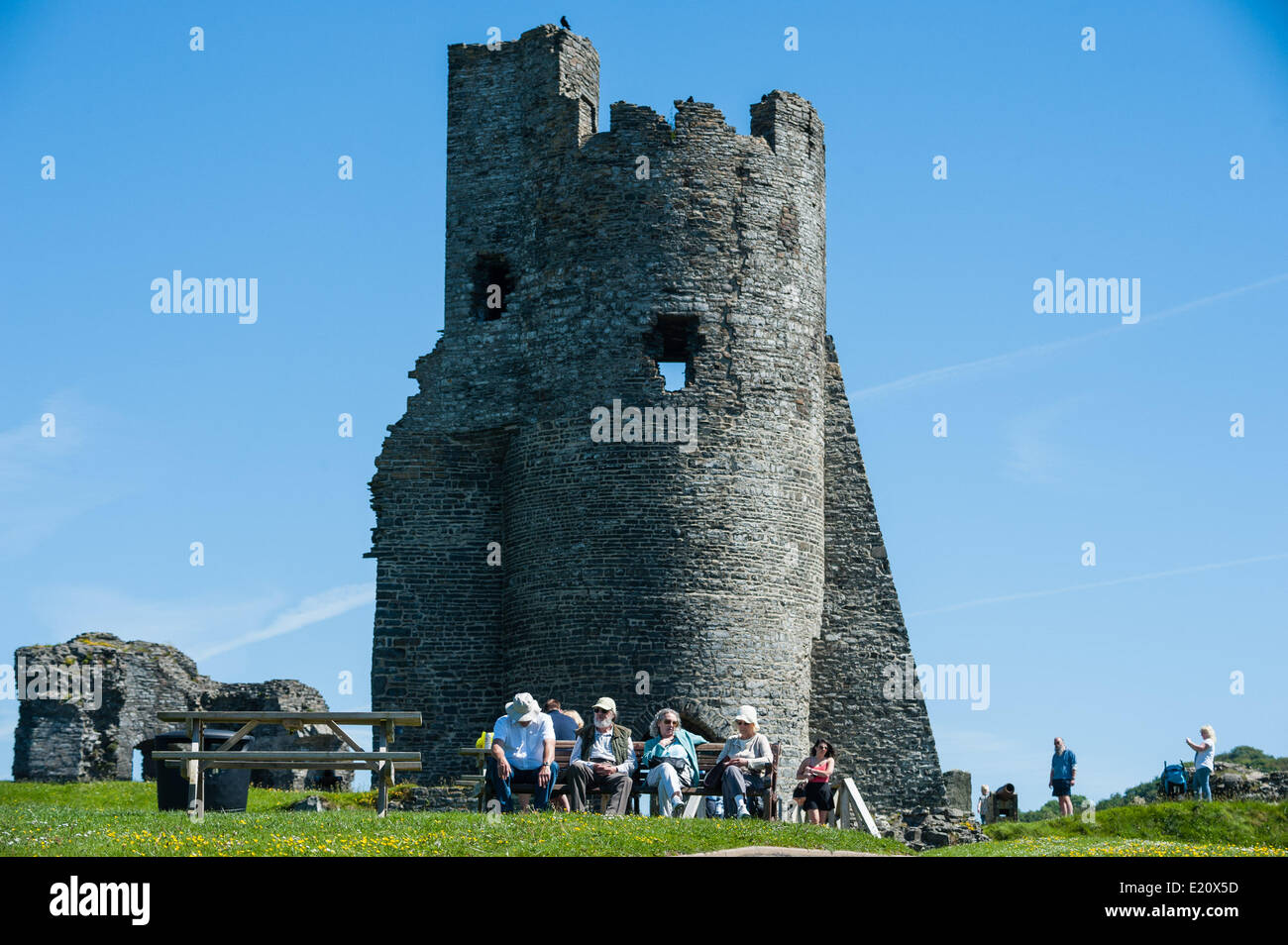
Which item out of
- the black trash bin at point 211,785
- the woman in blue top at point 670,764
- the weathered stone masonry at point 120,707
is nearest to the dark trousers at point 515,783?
the woman in blue top at point 670,764

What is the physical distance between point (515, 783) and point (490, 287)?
50.2ft

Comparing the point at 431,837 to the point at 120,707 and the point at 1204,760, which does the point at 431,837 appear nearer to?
the point at 1204,760

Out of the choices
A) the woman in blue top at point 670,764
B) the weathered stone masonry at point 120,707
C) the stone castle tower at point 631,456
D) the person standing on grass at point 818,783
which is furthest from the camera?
the weathered stone masonry at point 120,707

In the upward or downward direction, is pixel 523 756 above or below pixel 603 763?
above

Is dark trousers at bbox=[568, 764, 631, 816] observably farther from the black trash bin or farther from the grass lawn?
the black trash bin

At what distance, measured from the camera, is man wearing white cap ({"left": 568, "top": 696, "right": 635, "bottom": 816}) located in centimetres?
2022

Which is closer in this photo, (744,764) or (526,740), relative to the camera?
(526,740)

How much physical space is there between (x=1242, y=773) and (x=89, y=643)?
939 inches

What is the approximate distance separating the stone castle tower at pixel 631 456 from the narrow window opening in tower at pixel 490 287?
4cm

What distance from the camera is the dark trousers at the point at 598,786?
66.1 ft

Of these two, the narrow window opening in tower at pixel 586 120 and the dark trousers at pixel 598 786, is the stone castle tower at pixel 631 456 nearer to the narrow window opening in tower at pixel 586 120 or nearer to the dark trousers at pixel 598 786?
the narrow window opening in tower at pixel 586 120

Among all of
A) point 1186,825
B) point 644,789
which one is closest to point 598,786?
point 644,789

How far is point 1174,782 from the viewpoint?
93.3ft
